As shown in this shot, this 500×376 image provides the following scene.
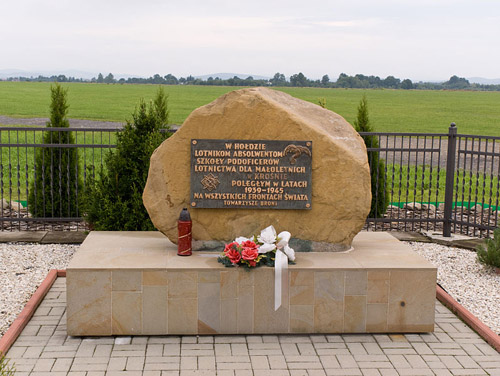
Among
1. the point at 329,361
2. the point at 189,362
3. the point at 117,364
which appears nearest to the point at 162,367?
→ the point at 189,362

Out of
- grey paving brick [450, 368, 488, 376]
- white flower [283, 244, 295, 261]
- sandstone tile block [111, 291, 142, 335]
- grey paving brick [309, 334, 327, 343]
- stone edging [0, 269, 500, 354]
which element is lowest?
grey paving brick [450, 368, 488, 376]

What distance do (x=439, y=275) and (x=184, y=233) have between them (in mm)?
3808

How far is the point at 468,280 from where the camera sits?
837 centimetres

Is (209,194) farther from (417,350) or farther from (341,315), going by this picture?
(417,350)

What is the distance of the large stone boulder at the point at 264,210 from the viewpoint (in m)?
6.89

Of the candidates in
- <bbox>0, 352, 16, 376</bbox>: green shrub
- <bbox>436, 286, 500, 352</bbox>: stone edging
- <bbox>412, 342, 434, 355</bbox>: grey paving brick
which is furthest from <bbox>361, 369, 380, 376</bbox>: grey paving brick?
<bbox>0, 352, 16, 376</bbox>: green shrub

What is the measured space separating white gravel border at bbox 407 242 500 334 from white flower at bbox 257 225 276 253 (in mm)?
2496

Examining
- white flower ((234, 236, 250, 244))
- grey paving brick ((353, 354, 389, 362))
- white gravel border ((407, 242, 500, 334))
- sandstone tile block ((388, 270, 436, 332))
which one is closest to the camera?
grey paving brick ((353, 354, 389, 362))

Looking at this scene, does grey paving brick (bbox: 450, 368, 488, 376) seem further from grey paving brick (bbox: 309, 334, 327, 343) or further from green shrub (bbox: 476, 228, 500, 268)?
green shrub (bbox: 476, 228, 500, 268)

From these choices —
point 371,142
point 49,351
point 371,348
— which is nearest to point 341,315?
point 371,348

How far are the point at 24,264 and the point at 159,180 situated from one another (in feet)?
9.89

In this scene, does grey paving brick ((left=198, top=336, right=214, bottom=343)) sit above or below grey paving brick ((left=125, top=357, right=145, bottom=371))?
below

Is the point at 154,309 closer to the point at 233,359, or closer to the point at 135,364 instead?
the point at 135,364

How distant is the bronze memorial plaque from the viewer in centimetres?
691
